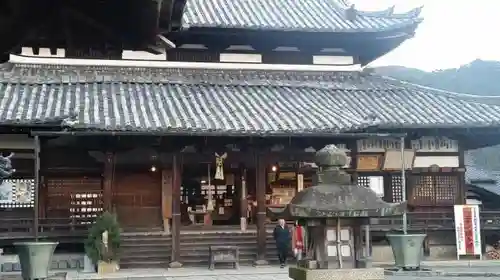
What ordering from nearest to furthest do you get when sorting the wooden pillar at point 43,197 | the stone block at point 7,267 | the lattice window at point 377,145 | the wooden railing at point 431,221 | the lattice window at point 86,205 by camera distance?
the stone block at point 7,267
the wooden pillar at point 43,197
the lattice window at point 86,205
the wooden railing at point 431,221
the lattice window at point 377,145

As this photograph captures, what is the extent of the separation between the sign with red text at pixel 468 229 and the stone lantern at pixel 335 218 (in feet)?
37.5

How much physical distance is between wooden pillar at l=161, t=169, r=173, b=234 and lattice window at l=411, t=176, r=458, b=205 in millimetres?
8569

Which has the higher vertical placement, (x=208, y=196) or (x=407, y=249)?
(x=208, y=196)

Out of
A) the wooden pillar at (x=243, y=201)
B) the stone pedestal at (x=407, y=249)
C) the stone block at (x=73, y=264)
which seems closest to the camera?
the stone pedestal at (x=407, y=249)

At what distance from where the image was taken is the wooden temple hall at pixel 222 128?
21141 mm

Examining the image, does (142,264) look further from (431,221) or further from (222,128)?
(431,221)

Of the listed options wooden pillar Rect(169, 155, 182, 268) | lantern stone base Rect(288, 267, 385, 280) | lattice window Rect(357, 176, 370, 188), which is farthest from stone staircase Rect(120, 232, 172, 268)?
lantern stone base Rect(288, 267, 385, 280)

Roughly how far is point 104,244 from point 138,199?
4.77 m

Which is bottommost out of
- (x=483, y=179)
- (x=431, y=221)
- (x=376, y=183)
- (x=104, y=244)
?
(x=104, y=244)

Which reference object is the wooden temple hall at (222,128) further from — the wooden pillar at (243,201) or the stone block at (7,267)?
the stone block at (7,267)

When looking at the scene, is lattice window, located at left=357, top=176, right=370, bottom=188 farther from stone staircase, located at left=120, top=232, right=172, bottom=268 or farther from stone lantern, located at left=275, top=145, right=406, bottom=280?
stone lantern, located at left=275, top=145, right=406, bottom=280

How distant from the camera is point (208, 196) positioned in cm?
2562

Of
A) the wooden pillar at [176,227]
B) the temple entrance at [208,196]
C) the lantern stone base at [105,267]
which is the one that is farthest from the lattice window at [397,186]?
the lantern stone base at [105,267]

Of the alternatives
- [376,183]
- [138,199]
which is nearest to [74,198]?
[138,199]
